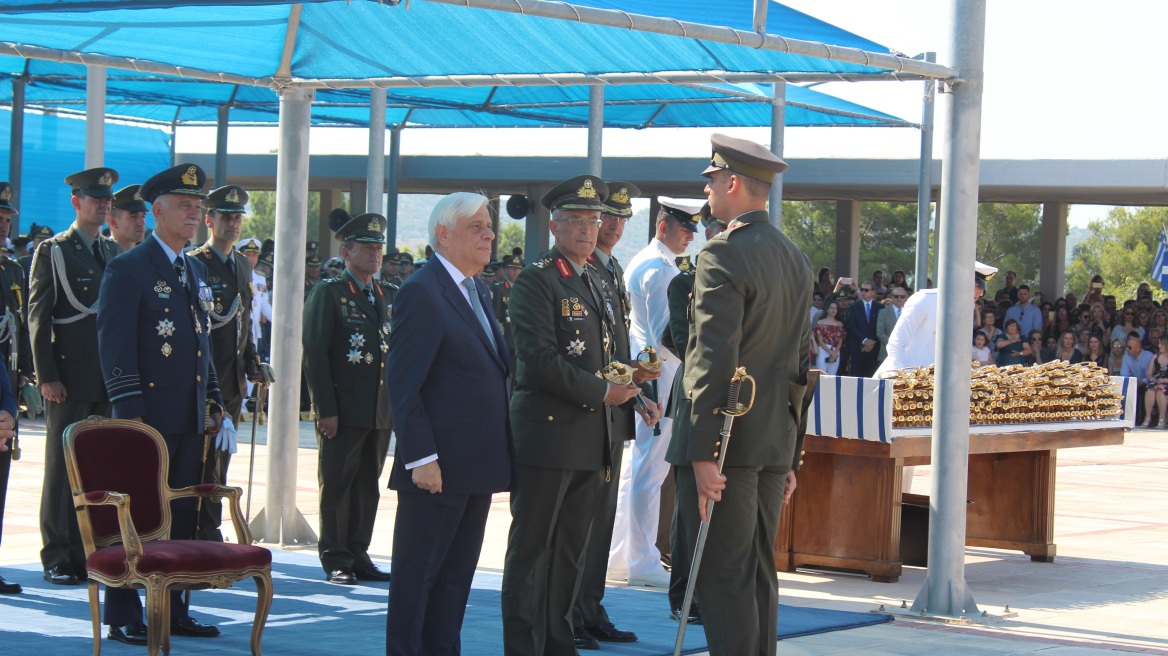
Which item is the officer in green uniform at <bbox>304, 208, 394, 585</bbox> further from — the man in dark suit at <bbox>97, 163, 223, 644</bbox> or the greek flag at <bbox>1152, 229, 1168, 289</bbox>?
the greek flag at <bbox>1152, 229, 1168, 289</bbox>

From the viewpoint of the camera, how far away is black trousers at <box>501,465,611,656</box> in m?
5.86

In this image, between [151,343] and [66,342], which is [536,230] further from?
[151,343]

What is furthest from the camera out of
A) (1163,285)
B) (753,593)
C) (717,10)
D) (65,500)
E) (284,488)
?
(1163,285)

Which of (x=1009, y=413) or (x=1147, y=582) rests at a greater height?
(x=1009, y=413)

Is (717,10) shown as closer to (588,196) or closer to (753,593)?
(588,196)

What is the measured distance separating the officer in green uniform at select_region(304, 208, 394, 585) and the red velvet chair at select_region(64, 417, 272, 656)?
1865 mm

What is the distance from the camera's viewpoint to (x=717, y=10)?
8523 millimetres

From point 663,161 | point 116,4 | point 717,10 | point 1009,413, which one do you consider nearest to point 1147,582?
point 1009,413

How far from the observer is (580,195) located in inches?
247

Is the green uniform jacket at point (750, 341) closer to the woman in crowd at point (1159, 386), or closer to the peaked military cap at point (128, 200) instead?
the peaked military cap at point (128, 200)

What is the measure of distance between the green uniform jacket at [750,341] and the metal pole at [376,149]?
10.5 metres

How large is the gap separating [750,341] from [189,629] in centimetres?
277

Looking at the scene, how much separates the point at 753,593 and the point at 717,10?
13.6 ft

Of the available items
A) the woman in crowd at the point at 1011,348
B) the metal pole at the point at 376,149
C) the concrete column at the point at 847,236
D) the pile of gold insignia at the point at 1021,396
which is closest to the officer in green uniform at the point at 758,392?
the pile of gold insignia at the point at 1021,396
